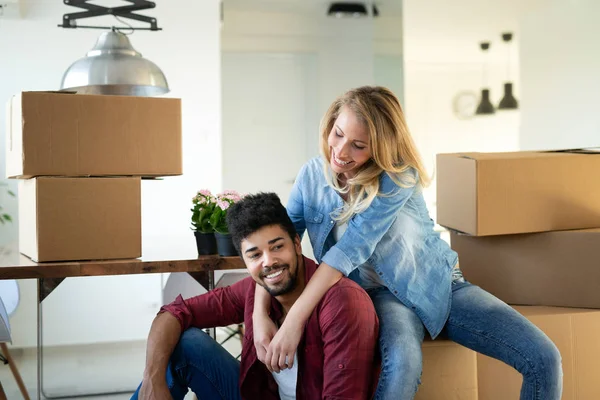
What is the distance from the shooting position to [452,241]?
8.03ft

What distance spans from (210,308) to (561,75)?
3830 millimetres

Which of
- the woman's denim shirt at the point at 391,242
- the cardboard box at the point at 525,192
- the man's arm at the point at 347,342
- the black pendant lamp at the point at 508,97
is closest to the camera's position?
the man's arm at the point at 347,342

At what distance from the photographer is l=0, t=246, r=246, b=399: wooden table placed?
7.50 ft

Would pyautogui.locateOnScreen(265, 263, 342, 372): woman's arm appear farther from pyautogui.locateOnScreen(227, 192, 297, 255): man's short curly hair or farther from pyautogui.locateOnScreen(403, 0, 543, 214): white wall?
pyautogui.locateOnScreen(403, 0, 543, 214): white wall

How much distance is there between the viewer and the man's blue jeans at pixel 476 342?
5.73 ft

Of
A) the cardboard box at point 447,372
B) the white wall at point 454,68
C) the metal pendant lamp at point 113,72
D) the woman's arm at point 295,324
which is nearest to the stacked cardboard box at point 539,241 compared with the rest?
the cardboard box at point 447,372

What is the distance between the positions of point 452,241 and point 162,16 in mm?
3063

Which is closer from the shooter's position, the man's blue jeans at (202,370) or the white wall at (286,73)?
the man's blue jeans at (202,370)

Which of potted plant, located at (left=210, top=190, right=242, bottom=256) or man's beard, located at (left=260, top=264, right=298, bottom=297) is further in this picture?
potted plant, located at (left=210, top=190, right=242, bottom=256)

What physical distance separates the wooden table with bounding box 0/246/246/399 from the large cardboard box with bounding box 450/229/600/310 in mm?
765

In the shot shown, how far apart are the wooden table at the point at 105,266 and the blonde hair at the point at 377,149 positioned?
64 centimetres

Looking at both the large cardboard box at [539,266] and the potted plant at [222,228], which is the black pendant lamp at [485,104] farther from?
the potted plant at [222,228]

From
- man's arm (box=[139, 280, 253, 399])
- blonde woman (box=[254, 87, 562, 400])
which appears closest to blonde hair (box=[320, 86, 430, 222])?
blonde woman (box=[254, 87, 562, 400])

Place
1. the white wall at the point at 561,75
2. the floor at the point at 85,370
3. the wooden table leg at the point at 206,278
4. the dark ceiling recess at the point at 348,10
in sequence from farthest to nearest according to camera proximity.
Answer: the dark ceiling recess at the point at 348,10 → the white wall at the point at 561,75 → the floor at the point at 85,370 → the wooden table leg at the point at 206,278
